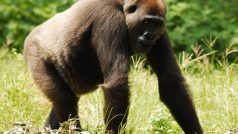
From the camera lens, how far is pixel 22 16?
36.5 ft

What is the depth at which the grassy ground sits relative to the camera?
568 cm

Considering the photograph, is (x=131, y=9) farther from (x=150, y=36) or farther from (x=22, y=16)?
(x=22, y=16)

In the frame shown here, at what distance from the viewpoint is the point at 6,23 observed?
441 inches

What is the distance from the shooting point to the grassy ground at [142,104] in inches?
224

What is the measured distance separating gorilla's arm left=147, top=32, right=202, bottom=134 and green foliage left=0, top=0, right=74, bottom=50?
17.5ft

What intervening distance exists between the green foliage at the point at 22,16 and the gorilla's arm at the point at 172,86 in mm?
5342

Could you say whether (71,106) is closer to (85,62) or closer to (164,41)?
(85,62)

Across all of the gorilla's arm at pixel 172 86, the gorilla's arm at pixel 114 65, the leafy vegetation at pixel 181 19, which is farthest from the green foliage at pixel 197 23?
the gorilla's arm at pixel 114 65

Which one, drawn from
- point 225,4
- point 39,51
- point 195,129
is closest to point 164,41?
point 195,129

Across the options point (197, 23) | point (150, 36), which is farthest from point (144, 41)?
point (197, 23)

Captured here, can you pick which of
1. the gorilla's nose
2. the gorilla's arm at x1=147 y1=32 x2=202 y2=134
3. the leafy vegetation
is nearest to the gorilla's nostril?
the gorilla's nose

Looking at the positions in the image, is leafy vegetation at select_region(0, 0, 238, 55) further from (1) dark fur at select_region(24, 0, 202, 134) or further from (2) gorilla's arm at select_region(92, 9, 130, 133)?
(2) gorilla's arm at select_region(92, 9, 130, 133)

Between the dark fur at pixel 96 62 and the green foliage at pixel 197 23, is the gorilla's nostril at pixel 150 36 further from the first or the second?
the green foliage at pixel 197 23

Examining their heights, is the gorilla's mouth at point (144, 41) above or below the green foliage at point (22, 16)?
above
